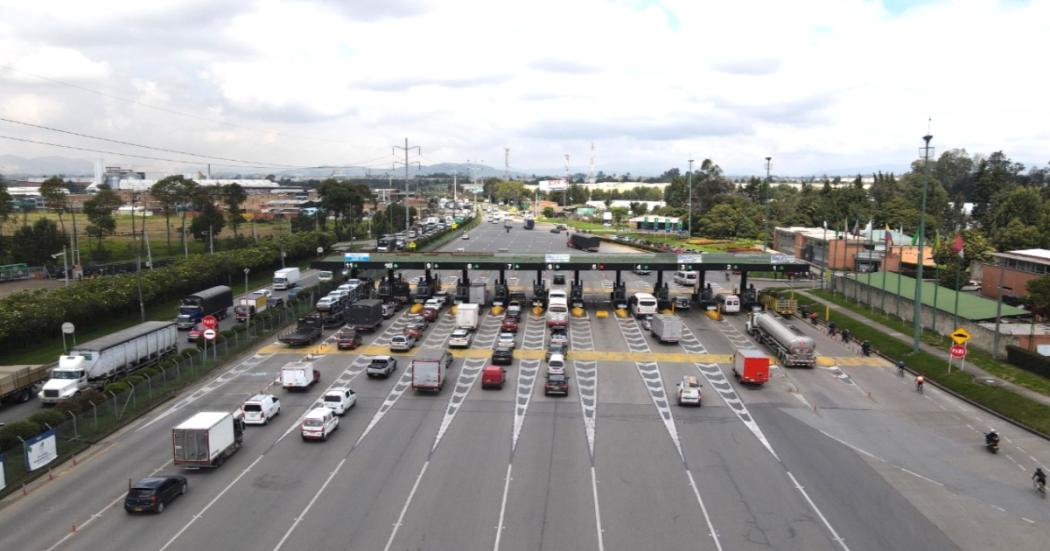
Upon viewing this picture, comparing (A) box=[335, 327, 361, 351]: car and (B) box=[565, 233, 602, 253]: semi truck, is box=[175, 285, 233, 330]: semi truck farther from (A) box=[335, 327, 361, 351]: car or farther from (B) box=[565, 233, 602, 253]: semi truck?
(B) box=[565, 233, 602, 253]: semi truck

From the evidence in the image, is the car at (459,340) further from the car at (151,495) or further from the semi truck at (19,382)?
the car at (151,495)

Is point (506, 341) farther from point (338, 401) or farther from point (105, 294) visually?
point (105, 294)

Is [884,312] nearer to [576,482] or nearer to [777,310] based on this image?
[777,310]

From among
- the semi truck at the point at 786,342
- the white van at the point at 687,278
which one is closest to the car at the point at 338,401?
the semi truck at the point at 786,342

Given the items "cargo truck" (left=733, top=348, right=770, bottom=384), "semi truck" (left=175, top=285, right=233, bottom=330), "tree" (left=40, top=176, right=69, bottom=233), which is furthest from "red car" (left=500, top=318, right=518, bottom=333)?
"tree" (left=40, top=176, right=69, bottom=233)

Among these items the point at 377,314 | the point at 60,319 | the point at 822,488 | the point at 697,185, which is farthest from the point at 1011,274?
the point at 697,185

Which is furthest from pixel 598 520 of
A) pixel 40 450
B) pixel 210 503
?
pixel 40 450
